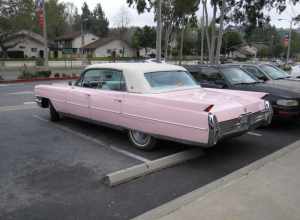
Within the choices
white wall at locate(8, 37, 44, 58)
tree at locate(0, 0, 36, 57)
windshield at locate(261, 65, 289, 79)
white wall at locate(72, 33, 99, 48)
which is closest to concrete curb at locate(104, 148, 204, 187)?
windshield at locate(261, 65, 289, 79)

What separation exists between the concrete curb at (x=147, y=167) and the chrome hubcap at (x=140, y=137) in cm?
64

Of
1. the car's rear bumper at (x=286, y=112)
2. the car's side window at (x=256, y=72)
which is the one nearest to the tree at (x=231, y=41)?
the car's side window at (x=256, y=72)

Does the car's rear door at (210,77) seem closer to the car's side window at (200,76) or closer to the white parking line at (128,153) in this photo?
the car's side window at (200,76)

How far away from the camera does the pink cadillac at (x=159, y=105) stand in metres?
4.39

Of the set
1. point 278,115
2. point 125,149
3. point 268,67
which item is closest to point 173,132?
point 125,149

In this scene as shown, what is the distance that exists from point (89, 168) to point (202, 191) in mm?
1830

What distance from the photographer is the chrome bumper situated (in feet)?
13.9

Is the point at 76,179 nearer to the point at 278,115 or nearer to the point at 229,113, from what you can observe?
the point at 229,113

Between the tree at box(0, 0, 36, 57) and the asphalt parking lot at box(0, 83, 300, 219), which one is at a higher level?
the tree at box(0, 0, 36, 57)

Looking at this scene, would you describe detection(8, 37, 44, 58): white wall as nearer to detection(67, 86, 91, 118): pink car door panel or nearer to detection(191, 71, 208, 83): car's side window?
detection(191, 71, 208, 83): car's side window

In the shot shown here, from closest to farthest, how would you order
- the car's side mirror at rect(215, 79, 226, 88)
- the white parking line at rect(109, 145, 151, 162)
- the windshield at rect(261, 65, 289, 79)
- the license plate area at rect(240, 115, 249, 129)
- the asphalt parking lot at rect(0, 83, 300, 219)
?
the asphalt parking lot at rect(0, 83, 300, 219)
the license plate area at rect(240, 115, 249, 129)
the white parking line at rect(109, 145, 151, 162)
the car's side mirror at rect(215, 79, 226, 88)
the windshield at rect(261, 65, 289, 79)

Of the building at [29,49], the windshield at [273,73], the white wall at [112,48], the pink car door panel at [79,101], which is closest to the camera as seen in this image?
the pink car door panel at [79,101]

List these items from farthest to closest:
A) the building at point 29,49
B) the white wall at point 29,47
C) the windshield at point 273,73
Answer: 1. the white wall at point 29,47
2. the building at point 29,49
3. the windshield at point 273,73

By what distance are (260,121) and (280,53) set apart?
96.1m
